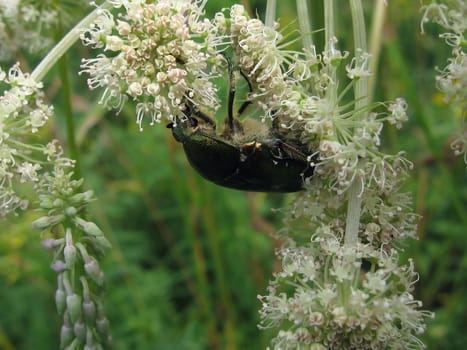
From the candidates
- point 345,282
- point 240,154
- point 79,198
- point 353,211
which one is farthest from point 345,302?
point 79,198

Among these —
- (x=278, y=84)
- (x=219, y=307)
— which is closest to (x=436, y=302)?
(x=219, y=307)

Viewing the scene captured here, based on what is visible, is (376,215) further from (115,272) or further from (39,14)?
(115,272)

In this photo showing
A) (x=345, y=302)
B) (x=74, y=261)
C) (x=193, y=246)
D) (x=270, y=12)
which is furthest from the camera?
(x=193, y=246)

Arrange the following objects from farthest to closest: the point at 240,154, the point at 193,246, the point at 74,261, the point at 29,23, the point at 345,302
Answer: the point at 193,246, the point at 29,23, the point at 240,154, the point at 74,261, the point at 345,302

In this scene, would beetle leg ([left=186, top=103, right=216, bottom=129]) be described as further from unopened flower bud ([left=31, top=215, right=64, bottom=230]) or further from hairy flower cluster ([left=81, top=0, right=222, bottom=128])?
unopened flower bud ([left=31, top=215, right=64, bottom=230])

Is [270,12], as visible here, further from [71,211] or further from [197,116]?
[71,211]

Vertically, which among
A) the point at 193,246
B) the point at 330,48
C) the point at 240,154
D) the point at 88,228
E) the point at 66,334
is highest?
the point at 330,48
